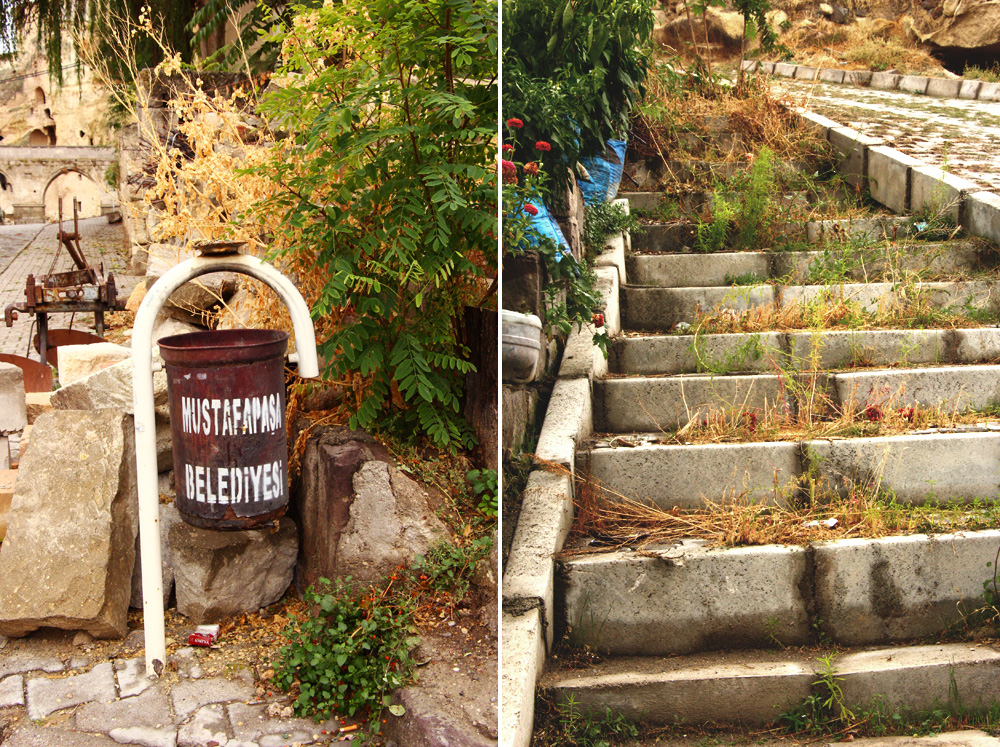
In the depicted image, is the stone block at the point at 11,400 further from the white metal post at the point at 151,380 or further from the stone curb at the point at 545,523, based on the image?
the stone curb at the point at 545,523

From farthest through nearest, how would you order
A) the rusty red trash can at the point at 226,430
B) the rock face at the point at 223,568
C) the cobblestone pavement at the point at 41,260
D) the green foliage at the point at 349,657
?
1. the cobblestone pavement at the point at 41,260
2. the rock face at the point at 223,568
3. the rusty red trash can at the point at 226,430
4. the green foliage at the point at 349,657

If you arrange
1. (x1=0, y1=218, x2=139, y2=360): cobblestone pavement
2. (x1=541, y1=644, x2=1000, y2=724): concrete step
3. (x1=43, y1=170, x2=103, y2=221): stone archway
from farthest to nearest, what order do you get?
(x1=43, y1=170, x2=103, y2=221): stone archway < (x1=0, y1=218, x2=139, y2=360): cobblestone pavement < (x1=541, y1=644, x2=1000, y2=724): concrete step

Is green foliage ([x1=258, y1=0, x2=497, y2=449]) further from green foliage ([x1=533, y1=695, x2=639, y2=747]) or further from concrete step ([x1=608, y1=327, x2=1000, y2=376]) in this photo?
green foliage ([x1=533, y1=695, x2=639, y2=747])

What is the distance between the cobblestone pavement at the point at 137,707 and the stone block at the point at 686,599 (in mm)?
1451

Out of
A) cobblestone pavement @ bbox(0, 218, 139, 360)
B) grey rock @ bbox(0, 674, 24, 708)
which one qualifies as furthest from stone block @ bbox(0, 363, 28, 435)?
cobblestone pavement @ bbox(0, 218, 139, 360)

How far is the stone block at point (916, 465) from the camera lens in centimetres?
145

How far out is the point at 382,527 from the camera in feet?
10.1

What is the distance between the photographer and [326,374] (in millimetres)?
3119

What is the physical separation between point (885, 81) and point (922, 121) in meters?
0.19

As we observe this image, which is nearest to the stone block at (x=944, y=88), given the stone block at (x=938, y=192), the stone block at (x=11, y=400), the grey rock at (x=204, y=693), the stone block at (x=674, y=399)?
the stone block at (x=938, y=192)

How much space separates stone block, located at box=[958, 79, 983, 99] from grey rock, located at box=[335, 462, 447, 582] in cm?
225

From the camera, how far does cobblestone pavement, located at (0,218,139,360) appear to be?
357 inches

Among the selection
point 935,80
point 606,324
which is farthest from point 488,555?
point 935,80

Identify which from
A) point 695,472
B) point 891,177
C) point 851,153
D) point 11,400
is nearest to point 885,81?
point 851,153
